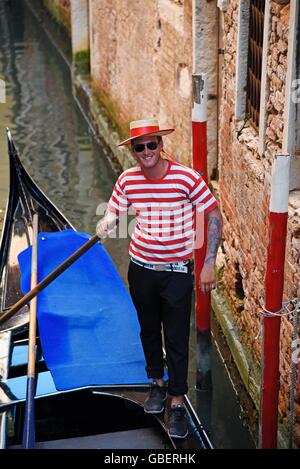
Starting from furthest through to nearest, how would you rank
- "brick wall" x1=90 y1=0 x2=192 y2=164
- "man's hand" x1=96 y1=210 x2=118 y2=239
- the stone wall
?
"brick wall" x1=90 y1=0 x2=192 y2=164, the stone wall, "man's hand" x1=96 y1=210 x2=118 y2=239

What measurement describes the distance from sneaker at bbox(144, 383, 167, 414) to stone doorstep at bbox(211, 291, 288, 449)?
53 centimetres

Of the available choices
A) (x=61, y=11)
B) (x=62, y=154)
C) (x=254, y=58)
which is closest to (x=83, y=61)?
(x=62, y=154)

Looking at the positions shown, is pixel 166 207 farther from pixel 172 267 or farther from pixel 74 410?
pixel 74 410

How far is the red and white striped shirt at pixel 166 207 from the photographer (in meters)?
3.02

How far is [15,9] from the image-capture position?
52.0ft

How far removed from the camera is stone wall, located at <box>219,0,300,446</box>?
3.42m

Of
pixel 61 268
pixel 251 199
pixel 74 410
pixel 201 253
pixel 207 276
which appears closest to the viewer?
pixel 207 276

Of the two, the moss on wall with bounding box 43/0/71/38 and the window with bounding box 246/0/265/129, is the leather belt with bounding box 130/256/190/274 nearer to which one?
the window with bounding box 246/0/265/129

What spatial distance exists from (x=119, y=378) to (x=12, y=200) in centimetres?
191

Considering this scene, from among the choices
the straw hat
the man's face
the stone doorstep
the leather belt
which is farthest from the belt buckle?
the stone doorstep

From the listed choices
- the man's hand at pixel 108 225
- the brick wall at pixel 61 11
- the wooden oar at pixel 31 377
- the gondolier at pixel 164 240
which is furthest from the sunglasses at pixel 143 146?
the brick wall at pixel 61 11

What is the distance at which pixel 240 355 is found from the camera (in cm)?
417

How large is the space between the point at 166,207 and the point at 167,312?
1.31 feet

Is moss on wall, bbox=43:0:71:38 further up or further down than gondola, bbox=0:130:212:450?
further up
